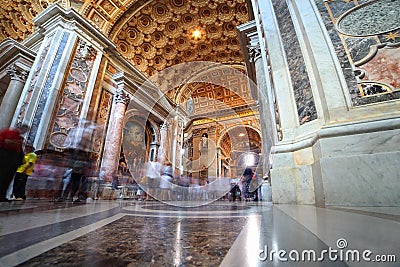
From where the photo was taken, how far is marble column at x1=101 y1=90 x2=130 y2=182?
15.9ft

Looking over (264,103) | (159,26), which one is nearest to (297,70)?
(264,103)

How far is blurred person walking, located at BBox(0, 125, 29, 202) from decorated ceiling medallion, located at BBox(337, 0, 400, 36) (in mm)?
3235

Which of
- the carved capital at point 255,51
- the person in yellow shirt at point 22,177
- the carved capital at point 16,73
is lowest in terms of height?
the person in yellow shirt at point 22,177

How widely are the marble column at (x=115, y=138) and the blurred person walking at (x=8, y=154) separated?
2778mm

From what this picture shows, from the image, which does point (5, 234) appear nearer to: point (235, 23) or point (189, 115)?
point (235, 23)

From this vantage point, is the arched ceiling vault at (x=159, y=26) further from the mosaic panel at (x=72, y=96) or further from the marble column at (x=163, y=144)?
the marble column at (x=163, y=144)

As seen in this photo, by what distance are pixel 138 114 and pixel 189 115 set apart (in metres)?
3.59

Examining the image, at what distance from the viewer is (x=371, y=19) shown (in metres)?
1.51

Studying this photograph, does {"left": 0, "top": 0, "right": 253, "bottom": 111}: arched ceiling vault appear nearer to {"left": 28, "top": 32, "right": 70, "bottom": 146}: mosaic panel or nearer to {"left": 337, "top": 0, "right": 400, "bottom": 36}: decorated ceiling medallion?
{"left": 28, "top": 32, "right": 70, "bottom": 146}: mosaic panel

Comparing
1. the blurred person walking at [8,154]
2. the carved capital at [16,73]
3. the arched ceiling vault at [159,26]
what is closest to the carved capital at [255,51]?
the blurred person walking at [8,154]

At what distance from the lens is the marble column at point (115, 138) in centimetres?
484

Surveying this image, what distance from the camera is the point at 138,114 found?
273 inches

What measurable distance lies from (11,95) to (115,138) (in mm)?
2981

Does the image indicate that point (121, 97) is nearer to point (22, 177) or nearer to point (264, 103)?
point (22, 177)
